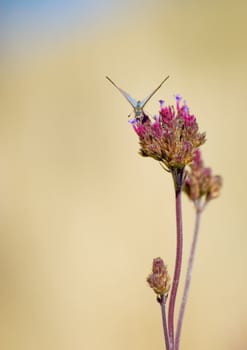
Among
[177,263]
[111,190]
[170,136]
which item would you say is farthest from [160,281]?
[111,190]

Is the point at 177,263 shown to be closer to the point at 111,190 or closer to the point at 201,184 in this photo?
the point at 201,184

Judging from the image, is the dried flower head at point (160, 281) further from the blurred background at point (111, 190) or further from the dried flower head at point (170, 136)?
the blurred background at point (111, 190)

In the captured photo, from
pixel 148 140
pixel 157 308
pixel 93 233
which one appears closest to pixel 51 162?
pixel 93 233

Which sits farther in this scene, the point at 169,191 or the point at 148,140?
the point at 169,191

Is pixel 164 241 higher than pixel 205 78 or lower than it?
lower

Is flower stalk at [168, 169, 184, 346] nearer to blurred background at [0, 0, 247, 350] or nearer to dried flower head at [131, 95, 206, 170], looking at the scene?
dried flower head at [131, 95, 206, 170]

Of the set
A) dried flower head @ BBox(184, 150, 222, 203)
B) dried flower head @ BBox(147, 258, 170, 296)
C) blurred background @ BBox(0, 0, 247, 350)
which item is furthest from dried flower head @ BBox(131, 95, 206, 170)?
blurred background @ BBox(0, 0, 247, 350)

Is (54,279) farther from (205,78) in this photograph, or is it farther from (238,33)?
(238,33)
